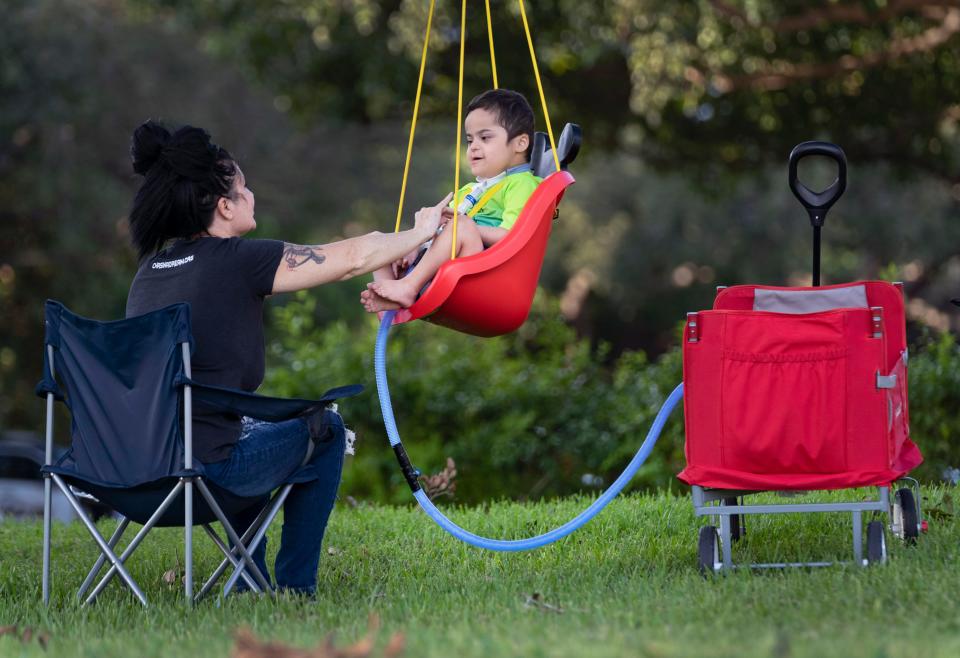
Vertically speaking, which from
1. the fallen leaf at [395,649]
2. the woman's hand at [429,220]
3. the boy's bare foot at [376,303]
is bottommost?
the fallen leaf at [395,649]

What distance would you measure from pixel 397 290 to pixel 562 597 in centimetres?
114

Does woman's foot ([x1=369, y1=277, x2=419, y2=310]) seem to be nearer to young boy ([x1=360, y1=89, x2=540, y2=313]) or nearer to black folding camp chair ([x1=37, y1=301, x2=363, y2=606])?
young boy ([x1=360, y1=89, x2=540, y2=313])

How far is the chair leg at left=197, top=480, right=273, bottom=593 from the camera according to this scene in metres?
3.80

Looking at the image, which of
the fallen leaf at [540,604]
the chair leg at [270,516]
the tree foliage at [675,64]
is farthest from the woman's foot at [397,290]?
the tree foliage at [675,64]

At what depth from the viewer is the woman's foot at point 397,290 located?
4160mm

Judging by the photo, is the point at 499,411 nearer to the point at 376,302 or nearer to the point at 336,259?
the point at 376,302

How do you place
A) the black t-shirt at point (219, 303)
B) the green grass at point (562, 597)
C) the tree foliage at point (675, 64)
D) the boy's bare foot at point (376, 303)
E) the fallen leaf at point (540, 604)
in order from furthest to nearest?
the tree foliage at point (675, 64)
the boy's bare foot at point (376, 303)
the black t-shirt at point (219, 303)
the fallen leaf at point (540, 604)
the green grass at point (562, 597)

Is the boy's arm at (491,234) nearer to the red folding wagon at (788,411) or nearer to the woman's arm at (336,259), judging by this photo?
the woman's arm at (336,259)

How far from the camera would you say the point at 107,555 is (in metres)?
3.96

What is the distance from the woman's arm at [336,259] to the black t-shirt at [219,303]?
0.14ft

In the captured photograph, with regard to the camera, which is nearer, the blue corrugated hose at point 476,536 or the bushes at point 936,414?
the blue corrugated hose at point 476,536

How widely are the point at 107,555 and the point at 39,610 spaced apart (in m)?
0.27

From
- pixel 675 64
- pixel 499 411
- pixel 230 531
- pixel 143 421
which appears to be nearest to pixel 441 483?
pixel 499 411

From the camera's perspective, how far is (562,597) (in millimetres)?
3787
